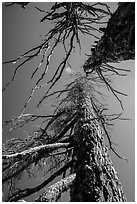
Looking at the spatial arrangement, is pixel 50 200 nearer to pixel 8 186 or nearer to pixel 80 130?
pixel 80 130

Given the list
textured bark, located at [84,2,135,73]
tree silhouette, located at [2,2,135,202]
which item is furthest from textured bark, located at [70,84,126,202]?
textured bark, located at [84,2,135,73]

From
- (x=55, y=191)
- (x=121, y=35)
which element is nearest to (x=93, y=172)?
(x=55, y=191)

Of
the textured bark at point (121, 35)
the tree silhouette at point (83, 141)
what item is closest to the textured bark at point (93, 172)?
the tree silhouette at point (83, 141)

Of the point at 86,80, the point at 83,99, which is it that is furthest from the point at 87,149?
the point at 86,80

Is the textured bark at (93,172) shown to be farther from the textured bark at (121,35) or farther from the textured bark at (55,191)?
the textured bark at (121,35)

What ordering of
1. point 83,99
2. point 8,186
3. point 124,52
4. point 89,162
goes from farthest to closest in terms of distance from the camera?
point 83,99
point 8,186
point 89,162
point 124,52

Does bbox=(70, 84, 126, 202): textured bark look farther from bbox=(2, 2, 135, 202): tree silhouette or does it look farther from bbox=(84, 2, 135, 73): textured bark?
bbox=(84, 2, 135, 73): textured bark

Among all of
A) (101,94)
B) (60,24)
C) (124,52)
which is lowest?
(124,52)
